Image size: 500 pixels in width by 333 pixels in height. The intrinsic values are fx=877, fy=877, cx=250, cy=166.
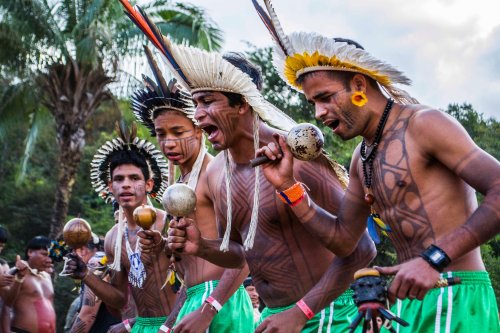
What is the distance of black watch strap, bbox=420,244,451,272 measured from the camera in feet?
12.1

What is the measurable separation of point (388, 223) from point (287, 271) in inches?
40.1

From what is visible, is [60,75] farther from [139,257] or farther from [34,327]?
[139,257]

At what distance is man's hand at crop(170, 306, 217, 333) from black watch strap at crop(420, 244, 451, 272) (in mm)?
2444

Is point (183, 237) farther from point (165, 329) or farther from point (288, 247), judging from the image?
point (165, 329)

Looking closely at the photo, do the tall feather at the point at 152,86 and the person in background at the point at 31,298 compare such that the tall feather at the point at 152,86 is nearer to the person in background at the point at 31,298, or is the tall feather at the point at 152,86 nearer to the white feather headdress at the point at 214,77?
the white feather headdress at the point at 214,77

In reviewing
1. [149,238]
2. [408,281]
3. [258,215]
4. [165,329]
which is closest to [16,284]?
[165,329]

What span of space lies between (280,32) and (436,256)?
66.2 inches

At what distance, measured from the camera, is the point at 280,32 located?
15.7 ft

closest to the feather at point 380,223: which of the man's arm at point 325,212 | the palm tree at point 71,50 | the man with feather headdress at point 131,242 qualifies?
the man's arm at point 325,212

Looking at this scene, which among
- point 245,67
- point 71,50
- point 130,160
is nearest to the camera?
point 245,67

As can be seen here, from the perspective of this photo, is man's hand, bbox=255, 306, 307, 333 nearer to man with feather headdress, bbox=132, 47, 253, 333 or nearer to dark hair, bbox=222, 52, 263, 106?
man with feather headdress, bbox=132, 47, 253, 333

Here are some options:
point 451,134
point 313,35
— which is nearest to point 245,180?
point 313,35

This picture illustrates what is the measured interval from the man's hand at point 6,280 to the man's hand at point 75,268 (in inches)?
189

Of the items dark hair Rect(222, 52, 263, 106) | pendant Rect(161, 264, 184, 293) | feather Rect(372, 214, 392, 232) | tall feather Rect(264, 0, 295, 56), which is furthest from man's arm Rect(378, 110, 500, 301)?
pendant Rect(161, 264, 184, 293)
